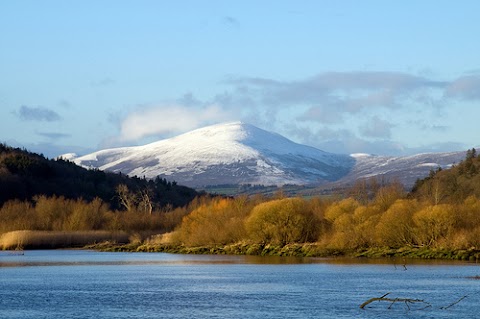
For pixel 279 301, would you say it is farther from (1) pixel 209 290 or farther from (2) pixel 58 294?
(2) pixel 58 294

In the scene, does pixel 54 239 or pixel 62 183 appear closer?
pixel 54 239

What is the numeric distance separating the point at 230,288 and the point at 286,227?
119ft

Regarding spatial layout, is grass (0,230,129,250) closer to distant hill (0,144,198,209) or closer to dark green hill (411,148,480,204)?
distant hill (0,144,198,209)

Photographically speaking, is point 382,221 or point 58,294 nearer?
point 58,294

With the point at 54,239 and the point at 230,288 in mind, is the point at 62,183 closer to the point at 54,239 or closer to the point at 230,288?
the point at 54,239

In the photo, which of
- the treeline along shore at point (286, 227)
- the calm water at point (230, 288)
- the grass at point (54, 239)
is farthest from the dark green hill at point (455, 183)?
the calm water at point (230, 288)

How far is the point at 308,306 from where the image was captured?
45.2 metres

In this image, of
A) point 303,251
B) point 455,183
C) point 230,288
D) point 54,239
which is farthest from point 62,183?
point 230,288

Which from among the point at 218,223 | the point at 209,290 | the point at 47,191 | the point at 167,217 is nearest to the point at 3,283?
the point at 209,290

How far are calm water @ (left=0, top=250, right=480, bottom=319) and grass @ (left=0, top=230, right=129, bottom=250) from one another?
24.3m

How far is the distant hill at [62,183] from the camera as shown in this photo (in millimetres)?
153125

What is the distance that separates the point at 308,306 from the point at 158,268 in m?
29.0

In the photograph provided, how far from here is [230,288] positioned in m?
54.8

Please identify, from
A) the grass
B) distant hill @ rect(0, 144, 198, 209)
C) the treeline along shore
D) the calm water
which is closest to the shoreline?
the treeline along shore
